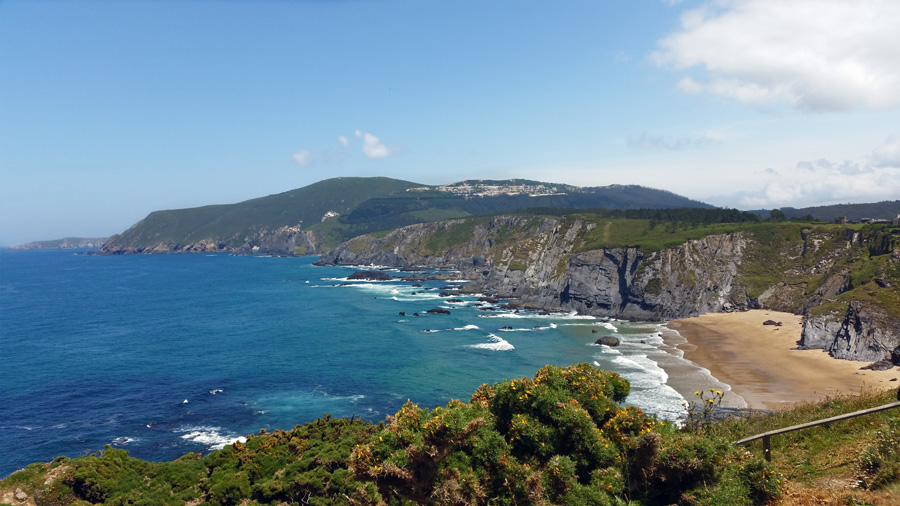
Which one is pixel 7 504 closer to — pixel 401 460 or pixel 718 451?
pixel 401 460

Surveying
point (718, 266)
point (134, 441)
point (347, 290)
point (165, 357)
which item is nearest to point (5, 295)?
point (347, 290)

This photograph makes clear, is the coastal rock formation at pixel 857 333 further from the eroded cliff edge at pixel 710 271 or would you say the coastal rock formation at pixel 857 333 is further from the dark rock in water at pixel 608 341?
the dark rock in water at pixel 608 341

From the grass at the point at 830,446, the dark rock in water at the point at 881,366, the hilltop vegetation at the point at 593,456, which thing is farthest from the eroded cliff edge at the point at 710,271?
the hilltop vegetation at the point at 593,456

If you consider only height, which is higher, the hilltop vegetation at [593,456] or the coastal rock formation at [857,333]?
the hilltop vegetation at [593,456]

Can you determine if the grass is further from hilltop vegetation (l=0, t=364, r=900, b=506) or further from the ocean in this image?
the ocean

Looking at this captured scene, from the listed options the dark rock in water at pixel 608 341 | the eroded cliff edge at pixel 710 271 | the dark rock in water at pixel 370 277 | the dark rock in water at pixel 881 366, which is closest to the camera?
the dark rock in water at pixel 881 366

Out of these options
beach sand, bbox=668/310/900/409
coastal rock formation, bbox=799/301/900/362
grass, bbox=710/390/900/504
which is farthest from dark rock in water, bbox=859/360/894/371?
grass, bbox=710/390/900/504

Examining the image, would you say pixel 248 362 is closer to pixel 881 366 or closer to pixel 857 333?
pixel 881 366
